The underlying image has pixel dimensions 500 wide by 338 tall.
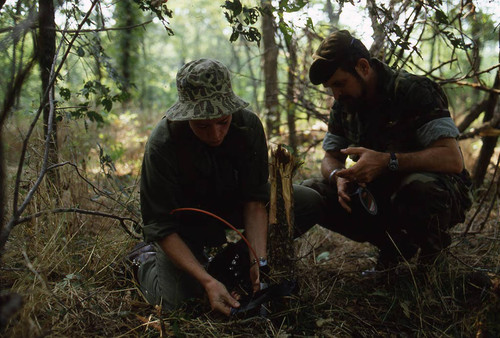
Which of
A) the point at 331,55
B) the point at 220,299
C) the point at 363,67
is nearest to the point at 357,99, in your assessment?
the point at 363,67

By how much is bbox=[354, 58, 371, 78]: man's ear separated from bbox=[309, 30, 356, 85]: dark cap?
0.10m

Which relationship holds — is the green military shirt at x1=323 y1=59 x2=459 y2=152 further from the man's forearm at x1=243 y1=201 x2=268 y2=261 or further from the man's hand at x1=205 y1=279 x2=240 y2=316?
the man's hand at x1=205 y1=279 x2=240 y2=316

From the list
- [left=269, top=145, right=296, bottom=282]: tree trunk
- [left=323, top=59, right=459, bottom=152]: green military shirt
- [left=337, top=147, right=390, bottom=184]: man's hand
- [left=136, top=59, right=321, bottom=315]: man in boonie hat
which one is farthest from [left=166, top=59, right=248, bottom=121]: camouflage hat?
[left=323, top=59, right=459, bottom=152]: green military shirt

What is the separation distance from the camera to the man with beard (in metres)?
2.35

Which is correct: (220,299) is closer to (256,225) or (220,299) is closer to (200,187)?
(256,225)

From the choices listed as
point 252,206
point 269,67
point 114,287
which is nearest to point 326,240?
point 252,206

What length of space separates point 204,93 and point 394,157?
121cm

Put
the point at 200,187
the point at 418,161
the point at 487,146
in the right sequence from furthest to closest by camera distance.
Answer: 1. the point at 487,146
2. the point at 200,187
3. the point at 418,161

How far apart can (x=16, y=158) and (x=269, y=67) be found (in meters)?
3.78

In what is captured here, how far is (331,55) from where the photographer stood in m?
2.43

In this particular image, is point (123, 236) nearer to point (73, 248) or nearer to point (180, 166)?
point (73, 248)

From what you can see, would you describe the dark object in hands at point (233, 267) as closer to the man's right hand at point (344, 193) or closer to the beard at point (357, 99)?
the man's right hand at point (344, 193)

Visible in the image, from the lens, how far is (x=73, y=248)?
2.64 m

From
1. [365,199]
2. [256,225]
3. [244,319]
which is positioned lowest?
[244,319]
